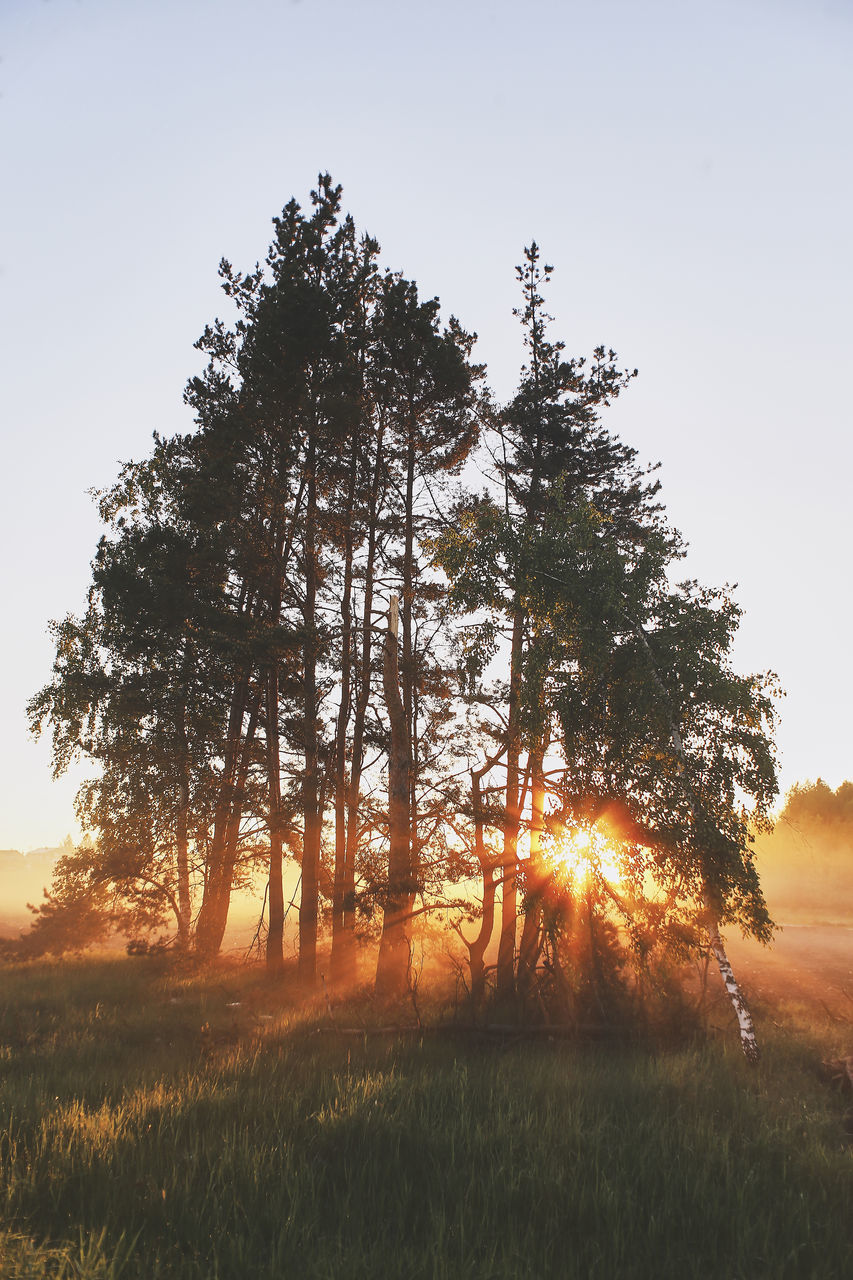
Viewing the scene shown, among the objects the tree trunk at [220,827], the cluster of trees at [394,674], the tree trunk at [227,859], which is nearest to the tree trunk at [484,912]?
the cluster of trees at [394,674]

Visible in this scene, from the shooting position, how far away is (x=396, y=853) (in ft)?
46.3

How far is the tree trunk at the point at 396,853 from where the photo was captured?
13.6m

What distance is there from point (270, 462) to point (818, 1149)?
16899 millimetres

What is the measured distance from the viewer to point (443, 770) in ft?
52.5

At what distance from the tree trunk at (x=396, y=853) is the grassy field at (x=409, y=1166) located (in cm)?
390

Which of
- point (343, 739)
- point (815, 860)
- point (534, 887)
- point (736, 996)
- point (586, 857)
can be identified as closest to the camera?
point (736, 996)

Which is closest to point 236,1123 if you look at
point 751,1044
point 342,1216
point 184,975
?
point 342,1216

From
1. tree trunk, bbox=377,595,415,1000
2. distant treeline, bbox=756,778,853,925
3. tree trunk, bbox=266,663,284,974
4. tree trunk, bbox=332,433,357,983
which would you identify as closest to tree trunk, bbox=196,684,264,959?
tree trunk, bbox=266,663,284,974

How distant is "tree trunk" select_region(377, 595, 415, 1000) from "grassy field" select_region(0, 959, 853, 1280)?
153 inches

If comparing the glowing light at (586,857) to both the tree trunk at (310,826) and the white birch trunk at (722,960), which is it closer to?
the white birch trunk at (722,960)

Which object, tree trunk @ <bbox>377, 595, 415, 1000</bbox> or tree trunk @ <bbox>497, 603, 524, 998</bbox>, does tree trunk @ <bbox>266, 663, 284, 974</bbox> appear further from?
tree trunk @ <bbox>497, 603, 524, 998</bbox>

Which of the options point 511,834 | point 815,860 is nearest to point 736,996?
point 511,834

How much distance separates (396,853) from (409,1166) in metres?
8.43

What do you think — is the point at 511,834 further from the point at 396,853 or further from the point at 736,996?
the point at 736,996
